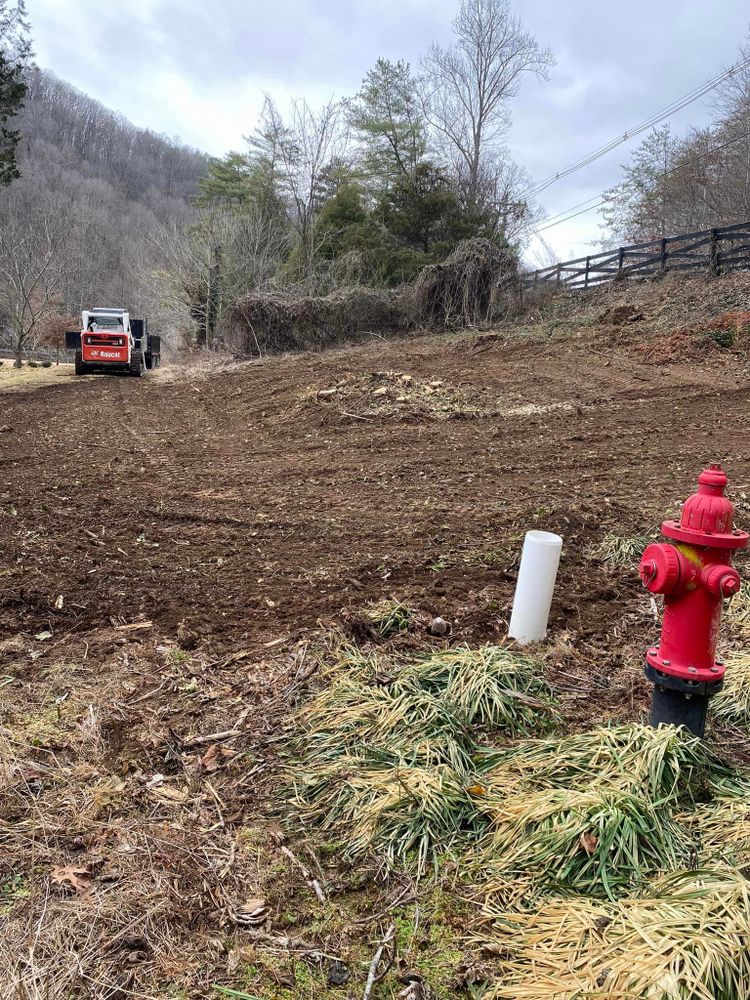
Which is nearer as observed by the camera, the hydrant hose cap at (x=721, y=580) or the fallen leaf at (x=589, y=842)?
the fallen leaf at (x=589, y=842)

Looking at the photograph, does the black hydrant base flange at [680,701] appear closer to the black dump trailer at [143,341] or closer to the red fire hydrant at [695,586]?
the red fire hydrant at [695,586]

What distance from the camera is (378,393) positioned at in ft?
40.8

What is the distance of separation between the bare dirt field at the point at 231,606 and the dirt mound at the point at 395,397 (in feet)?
0.46

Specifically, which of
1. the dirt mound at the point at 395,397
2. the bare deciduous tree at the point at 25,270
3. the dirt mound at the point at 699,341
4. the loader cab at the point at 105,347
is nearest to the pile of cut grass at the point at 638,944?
the dirt mound at the point at 395,397

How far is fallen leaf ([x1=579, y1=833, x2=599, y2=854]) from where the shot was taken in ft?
6.48

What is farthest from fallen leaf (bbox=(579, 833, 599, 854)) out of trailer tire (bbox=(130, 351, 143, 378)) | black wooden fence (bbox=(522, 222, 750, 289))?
trailer tire (bbox=(130, 351, 143, 378))

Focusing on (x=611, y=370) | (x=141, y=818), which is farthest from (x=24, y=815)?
(x=611, y=370)

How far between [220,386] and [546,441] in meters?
10.8

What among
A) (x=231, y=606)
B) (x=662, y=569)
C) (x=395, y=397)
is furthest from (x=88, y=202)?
(x=662, y=569)

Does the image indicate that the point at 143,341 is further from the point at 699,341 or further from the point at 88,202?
the point at 88,202

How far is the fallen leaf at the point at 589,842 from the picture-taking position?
77.7 inches

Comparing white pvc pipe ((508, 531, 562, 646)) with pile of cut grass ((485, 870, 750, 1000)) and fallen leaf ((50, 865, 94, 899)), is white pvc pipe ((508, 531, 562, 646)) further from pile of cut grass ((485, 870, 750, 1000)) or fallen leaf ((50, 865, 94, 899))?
fallen leaf ((50, 865, 94, 899))

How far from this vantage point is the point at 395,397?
1230 centimetres

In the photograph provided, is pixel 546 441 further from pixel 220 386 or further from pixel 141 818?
pixel 220 386
